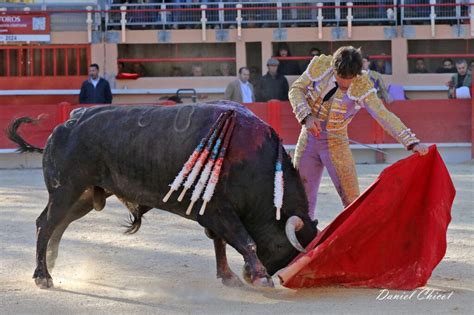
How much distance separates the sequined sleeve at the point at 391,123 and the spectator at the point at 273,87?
7.41 m

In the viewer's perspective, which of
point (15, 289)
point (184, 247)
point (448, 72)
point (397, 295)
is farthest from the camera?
point (448, 72)

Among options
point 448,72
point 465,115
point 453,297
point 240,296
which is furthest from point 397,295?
point 448,72

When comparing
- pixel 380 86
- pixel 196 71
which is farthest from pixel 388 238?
pixel 196 71

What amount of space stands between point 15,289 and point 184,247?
58.4 inches

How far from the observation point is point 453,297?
4.89m

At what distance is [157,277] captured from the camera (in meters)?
5.61

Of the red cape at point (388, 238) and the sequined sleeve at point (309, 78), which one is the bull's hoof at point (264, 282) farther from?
the sequined sleeve at point (309, 78)

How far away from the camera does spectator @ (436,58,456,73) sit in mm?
14492

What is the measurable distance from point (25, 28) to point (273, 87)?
390 centimetres

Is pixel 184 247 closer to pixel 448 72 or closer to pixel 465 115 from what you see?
pixel 465 115

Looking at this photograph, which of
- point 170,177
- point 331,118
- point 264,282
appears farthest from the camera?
point 331,118

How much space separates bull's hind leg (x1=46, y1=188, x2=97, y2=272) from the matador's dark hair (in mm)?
1482

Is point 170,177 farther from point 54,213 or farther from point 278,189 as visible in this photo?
point 54,213

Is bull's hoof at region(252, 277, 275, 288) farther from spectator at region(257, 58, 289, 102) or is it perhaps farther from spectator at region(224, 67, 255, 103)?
spectator at region(257, 58, 289, 102)
